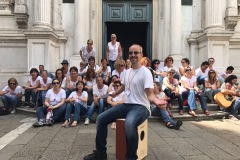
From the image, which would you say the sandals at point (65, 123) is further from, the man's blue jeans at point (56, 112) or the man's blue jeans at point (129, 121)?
the man's blue jeans at point (129, 121)

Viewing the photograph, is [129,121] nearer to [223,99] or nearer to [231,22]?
[223,99]

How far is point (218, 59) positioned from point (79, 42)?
585 centimetres

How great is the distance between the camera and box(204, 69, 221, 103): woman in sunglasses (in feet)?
29.9

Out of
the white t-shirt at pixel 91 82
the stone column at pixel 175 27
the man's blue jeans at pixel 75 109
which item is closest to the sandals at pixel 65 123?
the man's blue jeans at pixel 75 109

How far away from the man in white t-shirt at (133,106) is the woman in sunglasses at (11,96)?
226 inches

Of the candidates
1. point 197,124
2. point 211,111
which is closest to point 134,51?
point 197,124

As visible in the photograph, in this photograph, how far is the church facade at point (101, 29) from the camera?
37.1 feet

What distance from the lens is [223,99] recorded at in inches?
332

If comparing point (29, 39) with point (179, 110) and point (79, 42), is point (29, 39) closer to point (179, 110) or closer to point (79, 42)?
point (79, 42)

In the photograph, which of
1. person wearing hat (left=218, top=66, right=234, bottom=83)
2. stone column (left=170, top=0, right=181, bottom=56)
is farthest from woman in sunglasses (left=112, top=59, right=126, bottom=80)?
stone column (left=170, top=0, right=181, bottom=56)

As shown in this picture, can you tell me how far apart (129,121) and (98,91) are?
4.20 metres

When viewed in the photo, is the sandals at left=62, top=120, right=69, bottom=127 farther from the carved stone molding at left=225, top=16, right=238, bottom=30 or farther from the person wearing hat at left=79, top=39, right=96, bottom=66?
the carved stone molding at left=225, top=16, right=238, bottom=30

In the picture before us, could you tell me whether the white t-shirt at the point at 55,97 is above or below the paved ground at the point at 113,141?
above

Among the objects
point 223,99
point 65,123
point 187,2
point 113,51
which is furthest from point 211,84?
point 65,123
